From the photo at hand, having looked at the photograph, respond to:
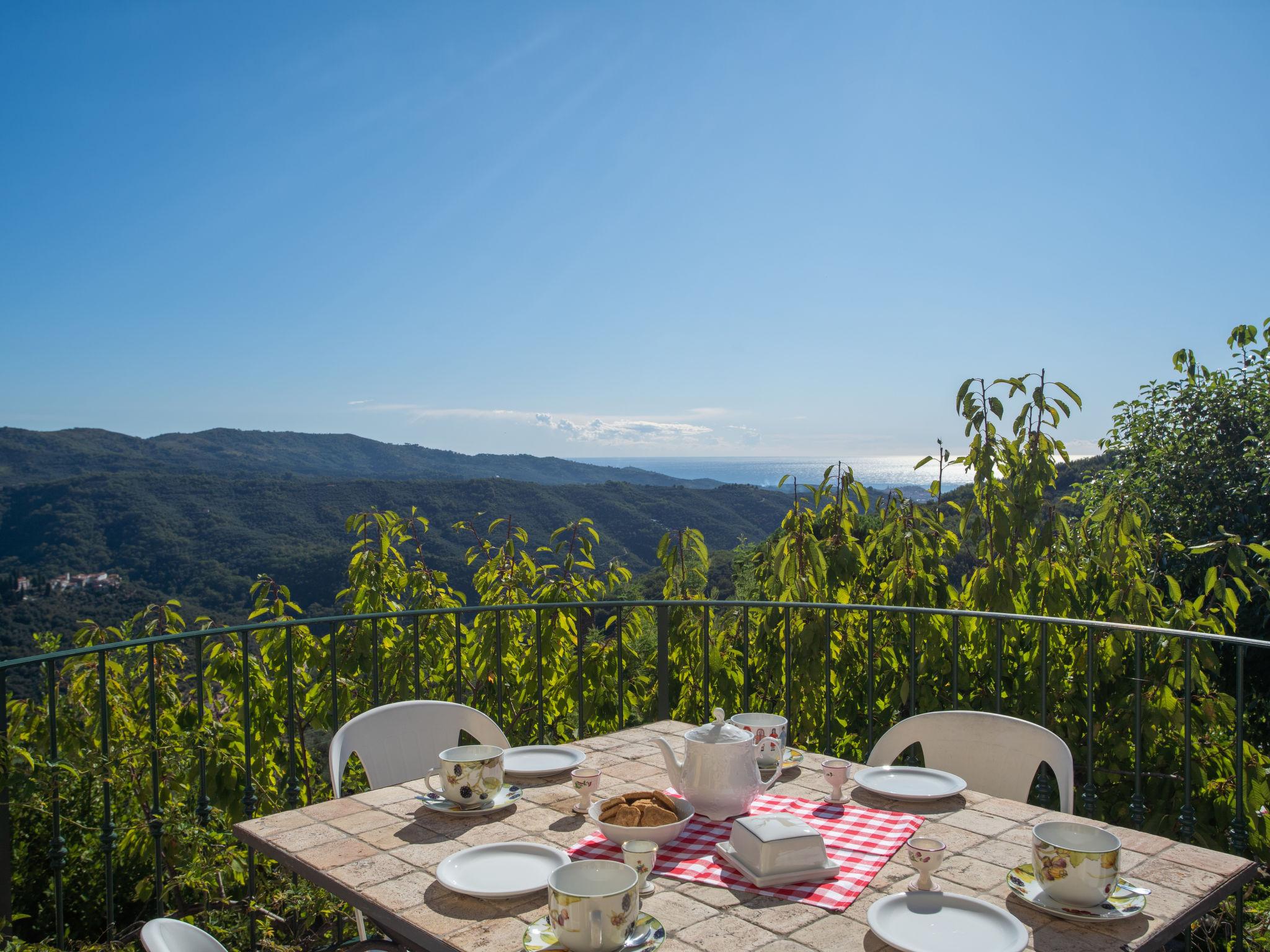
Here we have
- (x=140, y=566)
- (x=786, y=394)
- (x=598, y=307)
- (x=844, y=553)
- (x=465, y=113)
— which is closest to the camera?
(x=844, y=553)

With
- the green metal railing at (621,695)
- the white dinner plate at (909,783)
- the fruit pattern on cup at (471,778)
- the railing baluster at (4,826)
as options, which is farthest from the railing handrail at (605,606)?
the fruit pattern on cup at (471,778)

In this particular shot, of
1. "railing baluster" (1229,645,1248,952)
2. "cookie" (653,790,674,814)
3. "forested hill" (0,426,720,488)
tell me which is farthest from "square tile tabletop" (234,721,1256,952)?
"forested hill" (0,426,720,488)

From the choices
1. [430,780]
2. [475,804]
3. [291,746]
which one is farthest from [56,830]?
[475,804]

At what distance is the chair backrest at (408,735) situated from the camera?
84.0 inches

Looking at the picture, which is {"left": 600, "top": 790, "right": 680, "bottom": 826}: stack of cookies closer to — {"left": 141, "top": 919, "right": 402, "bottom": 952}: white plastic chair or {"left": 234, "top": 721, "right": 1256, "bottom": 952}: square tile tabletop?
{"left": 234, "top": 721, "right": 1256, "bottom": 952}: square tile tabletop

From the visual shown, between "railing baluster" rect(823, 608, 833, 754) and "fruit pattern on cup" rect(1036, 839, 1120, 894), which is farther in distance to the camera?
"railing baluster" rect(823, 608, 833, 754)

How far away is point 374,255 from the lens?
12.1 m

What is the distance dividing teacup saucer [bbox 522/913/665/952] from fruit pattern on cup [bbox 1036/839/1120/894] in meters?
0.55

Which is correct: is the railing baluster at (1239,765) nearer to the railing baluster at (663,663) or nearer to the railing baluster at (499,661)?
the railing baluster at (663,663)

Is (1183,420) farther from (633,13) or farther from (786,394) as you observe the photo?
(786,394)

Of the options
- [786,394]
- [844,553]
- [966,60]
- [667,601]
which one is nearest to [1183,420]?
[966,60]

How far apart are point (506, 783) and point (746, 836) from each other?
0.69 m

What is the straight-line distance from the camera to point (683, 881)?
1.23 m

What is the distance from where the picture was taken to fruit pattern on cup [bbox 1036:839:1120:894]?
3.66ft
